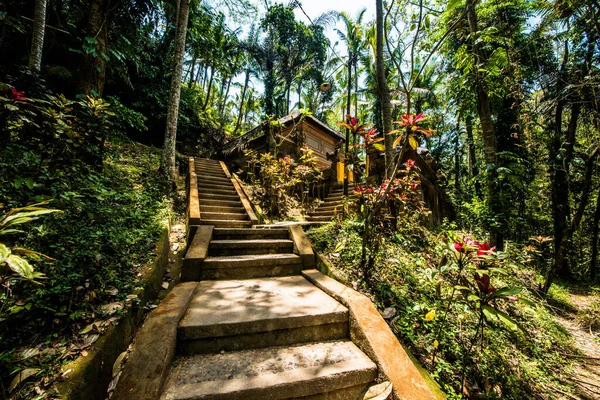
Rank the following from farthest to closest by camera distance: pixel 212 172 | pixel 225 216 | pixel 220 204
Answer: pixel 212 172 < pixel 220 204 < pixel 225 216

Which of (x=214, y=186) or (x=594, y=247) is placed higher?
(x=214, y=186)

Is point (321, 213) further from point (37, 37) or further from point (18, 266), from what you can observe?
point (37, 37)

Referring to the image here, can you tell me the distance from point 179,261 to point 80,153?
2113mm

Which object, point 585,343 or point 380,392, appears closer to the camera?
point 380,392

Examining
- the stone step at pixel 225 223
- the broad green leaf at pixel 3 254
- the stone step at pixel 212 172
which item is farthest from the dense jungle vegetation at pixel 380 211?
the stone step at pixel 212 172

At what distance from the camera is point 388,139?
15.1 ft

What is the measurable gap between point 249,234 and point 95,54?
4.98m

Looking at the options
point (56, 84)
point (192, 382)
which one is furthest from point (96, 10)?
point (192, 382)

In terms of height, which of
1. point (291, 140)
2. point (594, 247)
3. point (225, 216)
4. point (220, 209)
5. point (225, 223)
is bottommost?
point (594, 247)

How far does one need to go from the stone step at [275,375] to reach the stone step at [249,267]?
130 cm

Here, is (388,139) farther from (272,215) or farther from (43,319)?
(43,319)

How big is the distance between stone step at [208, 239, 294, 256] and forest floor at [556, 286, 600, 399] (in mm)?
3833

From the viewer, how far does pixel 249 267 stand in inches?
127

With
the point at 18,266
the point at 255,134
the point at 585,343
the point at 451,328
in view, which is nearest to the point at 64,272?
the point at 18,266
